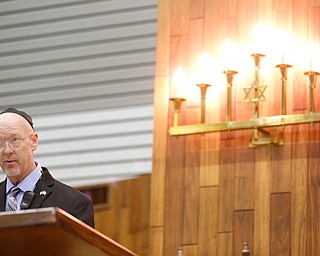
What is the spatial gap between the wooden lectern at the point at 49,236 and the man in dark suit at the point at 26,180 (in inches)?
36.0

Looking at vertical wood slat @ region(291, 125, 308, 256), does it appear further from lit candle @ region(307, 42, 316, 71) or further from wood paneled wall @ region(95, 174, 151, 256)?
wood paneled wall @ region(95, 174, 151, 256)

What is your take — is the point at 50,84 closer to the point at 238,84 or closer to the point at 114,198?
the point at 114,198

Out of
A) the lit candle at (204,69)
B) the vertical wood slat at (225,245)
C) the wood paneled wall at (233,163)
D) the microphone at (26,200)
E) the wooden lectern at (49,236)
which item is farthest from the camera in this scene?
the lit candle at (204,69)

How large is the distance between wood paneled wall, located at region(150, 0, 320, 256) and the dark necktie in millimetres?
1649

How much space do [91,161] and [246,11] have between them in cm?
166

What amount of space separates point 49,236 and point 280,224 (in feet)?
8.74

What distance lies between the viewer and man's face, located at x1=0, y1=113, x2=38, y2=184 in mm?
4805

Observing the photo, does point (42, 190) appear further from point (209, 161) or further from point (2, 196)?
point (209, 161)

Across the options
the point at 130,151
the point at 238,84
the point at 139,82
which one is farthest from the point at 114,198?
the point at 238,84

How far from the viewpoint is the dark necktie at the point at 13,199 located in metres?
4.64

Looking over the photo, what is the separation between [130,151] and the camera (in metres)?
7.07

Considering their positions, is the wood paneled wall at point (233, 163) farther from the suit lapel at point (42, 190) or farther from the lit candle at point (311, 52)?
the suit lapel at point (42, 190)

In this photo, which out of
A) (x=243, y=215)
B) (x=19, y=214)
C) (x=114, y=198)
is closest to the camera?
(x=19, y=214)

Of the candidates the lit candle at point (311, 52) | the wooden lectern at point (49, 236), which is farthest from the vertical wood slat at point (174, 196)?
the wooden lectern at point (49, 236)
